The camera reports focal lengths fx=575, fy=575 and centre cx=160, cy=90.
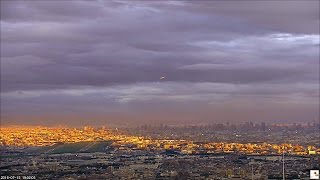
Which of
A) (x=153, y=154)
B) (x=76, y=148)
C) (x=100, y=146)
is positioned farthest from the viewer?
(x=100, y=146)

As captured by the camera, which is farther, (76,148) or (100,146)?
(100,146)

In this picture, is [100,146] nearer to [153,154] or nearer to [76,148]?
[76,148]

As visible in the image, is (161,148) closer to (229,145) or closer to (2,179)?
(229,145)

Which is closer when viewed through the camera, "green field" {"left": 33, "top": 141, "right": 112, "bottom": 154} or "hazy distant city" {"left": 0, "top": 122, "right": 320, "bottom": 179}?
"hazy distant city" {"left": 0, "top": 122, "right": 320, "bottom": 179}

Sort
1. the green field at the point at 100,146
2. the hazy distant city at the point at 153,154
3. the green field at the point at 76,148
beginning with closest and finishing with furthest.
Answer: the hazy distant city at the point at 153,154 → the green field at the point at 76,148 → the green field at the point at 100,146

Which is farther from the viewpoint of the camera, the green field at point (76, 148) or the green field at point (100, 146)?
the green field at point (100, 146)

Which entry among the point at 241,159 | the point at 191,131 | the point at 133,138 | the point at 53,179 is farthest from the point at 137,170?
the point at 191,131

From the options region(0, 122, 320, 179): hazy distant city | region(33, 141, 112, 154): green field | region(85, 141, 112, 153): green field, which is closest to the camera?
region(0, 122, 320, 179): hazy distant city

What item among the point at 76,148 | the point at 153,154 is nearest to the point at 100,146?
the point at 76,148

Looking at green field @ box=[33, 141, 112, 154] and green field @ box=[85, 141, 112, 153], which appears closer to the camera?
green field @ box=[33, 141, 112, 154]

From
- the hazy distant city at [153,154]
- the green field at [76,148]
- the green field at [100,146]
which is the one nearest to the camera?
the hazy distant city at [153,154]

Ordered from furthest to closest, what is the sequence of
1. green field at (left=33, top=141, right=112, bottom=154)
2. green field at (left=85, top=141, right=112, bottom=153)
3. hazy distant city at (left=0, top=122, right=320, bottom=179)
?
green field at (left=85, top=141, right=112, bottom=153)
green field at (left=33, top=141, right=112, bottom=154)
hazy distant city at (left=0, top=122, right=320, bottom=179)
